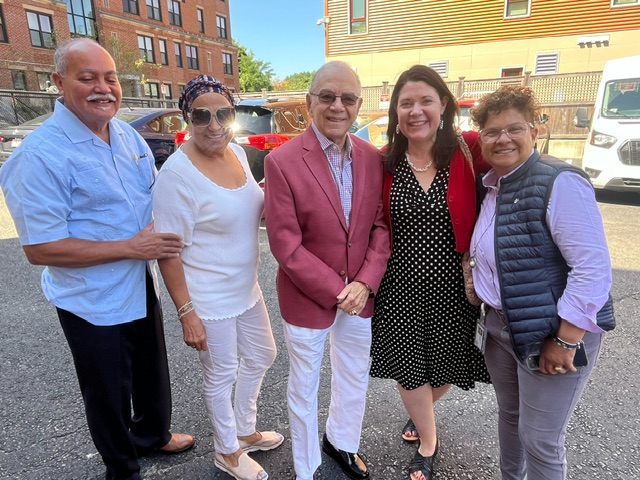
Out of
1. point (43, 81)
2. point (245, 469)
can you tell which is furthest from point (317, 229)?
point (43, 81)

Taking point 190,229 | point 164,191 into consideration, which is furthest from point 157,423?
point 164,191

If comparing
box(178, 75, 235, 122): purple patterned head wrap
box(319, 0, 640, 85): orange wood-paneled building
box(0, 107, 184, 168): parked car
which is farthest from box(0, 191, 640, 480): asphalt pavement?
box(319, 0, 640, 85): orange wood-paneled building

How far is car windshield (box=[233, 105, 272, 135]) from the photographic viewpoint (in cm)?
744

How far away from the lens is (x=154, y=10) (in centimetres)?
3077

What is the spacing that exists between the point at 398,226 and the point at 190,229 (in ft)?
3.07

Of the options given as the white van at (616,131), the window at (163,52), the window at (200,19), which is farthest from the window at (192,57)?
the white van at (616,131)

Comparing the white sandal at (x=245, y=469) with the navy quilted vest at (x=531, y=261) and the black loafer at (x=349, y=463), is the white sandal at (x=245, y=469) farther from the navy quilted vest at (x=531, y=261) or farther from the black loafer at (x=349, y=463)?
the navy quilted vest at (x=531, y=261)

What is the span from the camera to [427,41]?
19.3 metres

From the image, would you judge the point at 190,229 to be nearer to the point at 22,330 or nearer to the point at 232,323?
the point at 232,323

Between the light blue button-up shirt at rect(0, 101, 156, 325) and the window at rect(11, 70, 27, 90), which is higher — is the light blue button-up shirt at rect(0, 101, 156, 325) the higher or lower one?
the lower one

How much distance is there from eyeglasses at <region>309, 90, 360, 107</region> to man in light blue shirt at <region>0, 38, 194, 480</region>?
34.0 inches

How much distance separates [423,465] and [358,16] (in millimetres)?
21351

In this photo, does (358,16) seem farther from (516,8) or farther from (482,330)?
(482,330)

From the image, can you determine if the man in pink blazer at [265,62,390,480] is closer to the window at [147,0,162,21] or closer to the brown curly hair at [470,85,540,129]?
the brown curly hair at [470,85,540,129]
